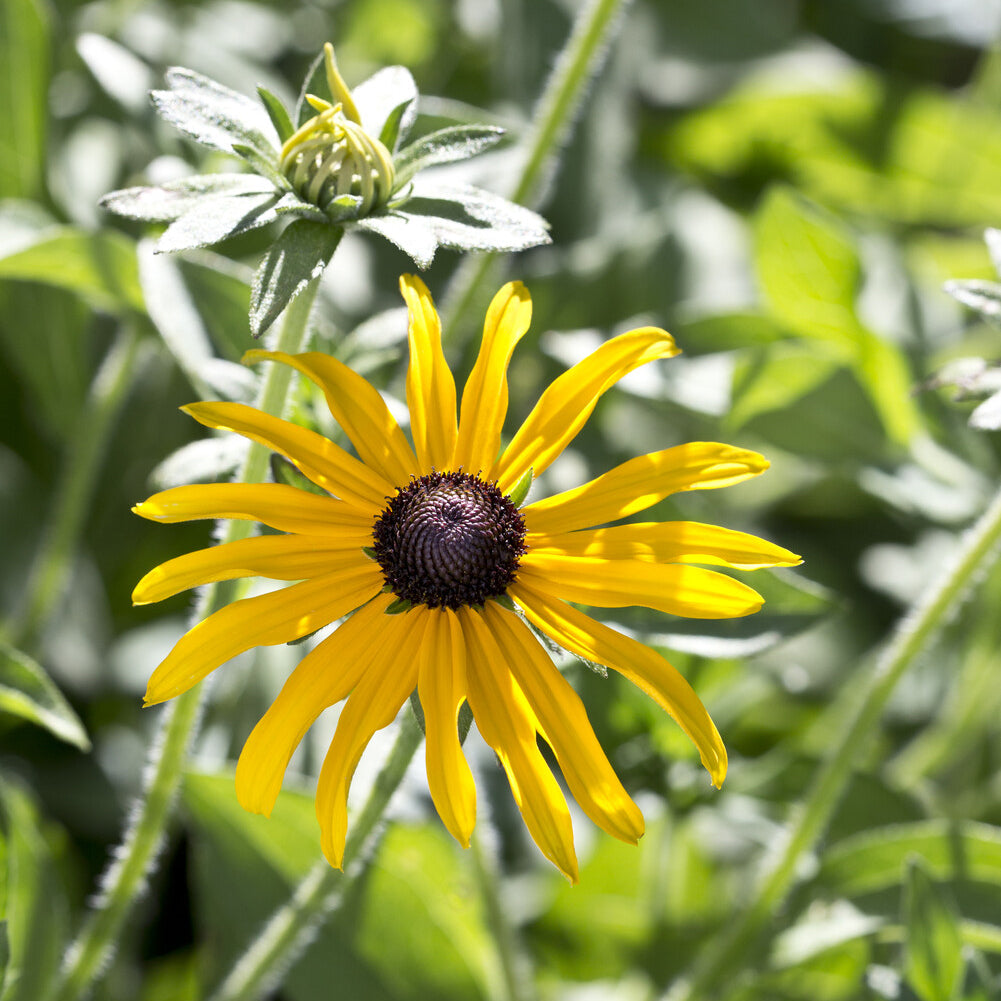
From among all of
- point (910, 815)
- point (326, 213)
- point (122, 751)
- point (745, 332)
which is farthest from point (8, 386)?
point (910, 815)

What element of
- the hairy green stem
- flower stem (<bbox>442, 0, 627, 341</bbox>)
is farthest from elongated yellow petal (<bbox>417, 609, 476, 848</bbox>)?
the hairy green stem

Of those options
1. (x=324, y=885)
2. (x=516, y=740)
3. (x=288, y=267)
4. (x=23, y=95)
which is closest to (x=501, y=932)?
(x=324, y=885)

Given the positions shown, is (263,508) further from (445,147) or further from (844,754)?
(844,754)

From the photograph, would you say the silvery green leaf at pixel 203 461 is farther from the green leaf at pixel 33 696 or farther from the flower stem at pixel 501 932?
the flower stem at pixel 501 932

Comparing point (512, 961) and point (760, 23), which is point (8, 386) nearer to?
point (512, 961)

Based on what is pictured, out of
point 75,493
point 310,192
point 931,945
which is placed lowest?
point 931,945
